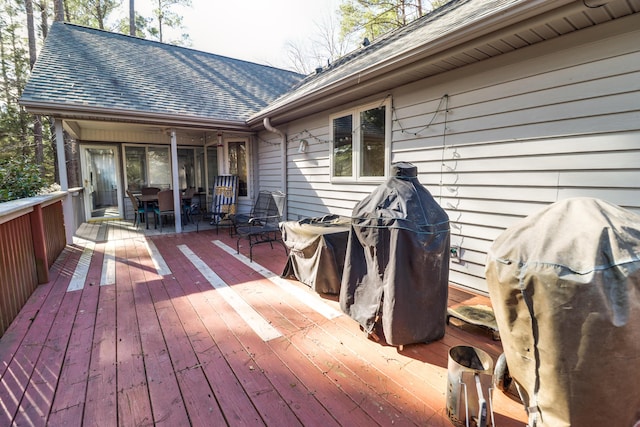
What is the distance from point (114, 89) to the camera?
19.3ft

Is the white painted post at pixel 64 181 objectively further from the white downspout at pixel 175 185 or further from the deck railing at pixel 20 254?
the white downspout at pixel 175 185

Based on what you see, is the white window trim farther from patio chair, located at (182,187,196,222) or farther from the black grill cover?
patio chair, located at (182,187,196,222)

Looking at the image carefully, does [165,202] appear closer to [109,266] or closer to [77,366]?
[109,266]

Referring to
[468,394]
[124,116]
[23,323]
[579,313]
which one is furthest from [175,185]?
[579,313]

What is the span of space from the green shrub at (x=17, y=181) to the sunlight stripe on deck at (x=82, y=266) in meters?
1.14

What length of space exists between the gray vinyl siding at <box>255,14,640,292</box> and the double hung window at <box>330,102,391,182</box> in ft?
0.62

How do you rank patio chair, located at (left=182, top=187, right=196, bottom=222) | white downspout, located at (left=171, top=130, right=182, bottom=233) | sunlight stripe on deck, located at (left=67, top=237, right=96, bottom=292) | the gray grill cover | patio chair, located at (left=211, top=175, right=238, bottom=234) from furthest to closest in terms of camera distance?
patio chair, located at (left=182, top=187, right=196, bottom=222)
patio chair, located at (left=211, top=175, right=238, bottom=234)
white downspout, located at (left=171, top=130, right=182, bottom=233)
sunlight stripe on deck, located at (left=67, top=237, right=96, bottom=292)
the gray grill cover

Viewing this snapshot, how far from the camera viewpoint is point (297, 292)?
3.34 metres

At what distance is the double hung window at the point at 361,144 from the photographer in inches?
165

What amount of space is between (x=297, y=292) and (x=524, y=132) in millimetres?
2758

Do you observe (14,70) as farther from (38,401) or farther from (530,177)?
(530,177)

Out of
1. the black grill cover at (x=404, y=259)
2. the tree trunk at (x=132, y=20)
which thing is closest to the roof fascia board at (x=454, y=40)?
the black grill cover at (x=404, y=259)

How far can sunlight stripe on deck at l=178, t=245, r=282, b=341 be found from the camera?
98.7 inches

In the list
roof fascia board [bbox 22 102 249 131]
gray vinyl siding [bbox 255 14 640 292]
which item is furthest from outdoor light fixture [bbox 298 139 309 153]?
gray vinyl siding [bbox 255 14 640 292]
